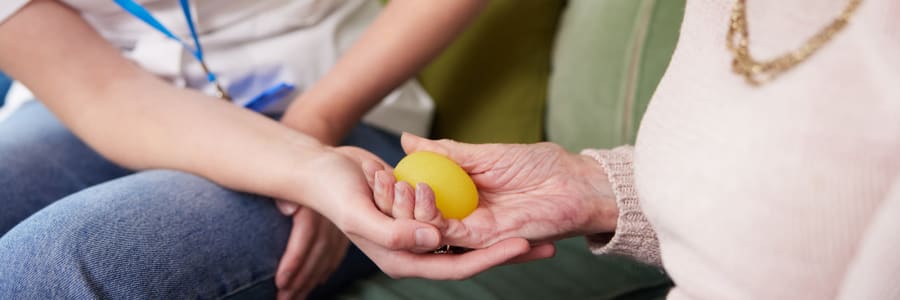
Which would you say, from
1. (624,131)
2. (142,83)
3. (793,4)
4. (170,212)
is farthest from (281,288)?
(793,4)

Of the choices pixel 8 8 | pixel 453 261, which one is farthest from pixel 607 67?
pixel 8 8

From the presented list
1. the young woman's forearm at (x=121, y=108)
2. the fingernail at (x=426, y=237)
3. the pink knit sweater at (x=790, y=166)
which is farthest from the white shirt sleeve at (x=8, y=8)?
the pink knit sweater at (x=790, y=166)

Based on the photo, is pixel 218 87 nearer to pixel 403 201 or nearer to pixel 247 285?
pixel 247 285

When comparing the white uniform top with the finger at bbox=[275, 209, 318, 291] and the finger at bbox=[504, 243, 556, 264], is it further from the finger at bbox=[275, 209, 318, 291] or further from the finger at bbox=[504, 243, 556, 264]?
the finger at bbox=[504, 243, 556, 264]

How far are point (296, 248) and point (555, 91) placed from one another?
1.35ft

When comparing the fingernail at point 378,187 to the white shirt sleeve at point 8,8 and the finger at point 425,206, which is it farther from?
the white shirt sleeve at point 8,8

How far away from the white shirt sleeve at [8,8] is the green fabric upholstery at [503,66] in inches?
20.8

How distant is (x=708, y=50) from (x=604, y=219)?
214 millimetres

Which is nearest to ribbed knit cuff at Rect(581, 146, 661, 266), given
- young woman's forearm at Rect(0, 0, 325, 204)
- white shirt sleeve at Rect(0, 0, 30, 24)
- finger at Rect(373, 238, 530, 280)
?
finger at Rect(373, 238, 530, 280)

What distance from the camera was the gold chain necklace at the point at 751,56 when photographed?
0.49 metres

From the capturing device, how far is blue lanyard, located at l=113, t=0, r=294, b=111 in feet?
2.91

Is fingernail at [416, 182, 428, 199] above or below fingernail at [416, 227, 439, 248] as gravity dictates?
above

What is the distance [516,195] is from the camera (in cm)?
73

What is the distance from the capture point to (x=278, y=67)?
3.31 ft
